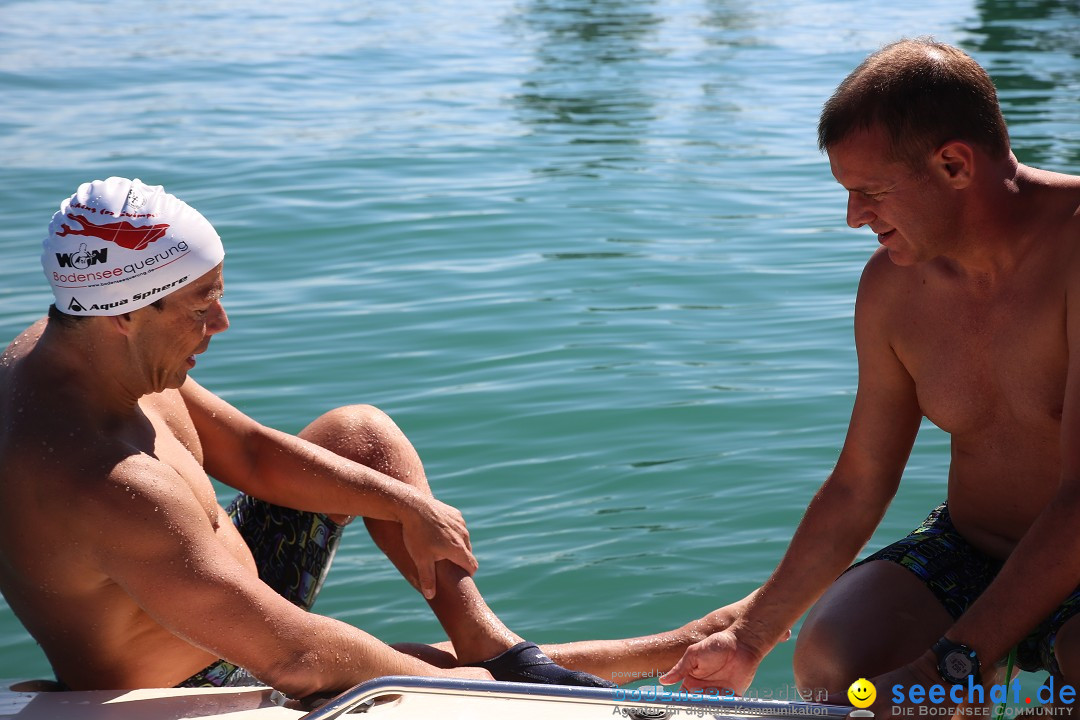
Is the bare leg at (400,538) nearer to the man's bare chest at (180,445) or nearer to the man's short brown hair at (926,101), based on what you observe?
the man's bare chest at (180,445)

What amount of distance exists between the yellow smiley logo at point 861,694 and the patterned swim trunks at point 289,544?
163 cm

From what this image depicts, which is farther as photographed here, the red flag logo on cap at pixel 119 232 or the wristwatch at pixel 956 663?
the red flag logo on cap at pixel 119 232

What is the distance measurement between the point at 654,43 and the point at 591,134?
6.66 meters

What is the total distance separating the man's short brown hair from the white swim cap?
1.57 metres

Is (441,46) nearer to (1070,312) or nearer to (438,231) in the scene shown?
(438,231)

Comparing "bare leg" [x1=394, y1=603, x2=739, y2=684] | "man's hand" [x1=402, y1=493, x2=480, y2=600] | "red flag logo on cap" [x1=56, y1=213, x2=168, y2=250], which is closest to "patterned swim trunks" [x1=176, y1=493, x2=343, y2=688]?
"man's hand" [x1=402, y1=493, x2=480, y2=600]

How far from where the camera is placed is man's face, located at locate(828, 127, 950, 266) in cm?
266

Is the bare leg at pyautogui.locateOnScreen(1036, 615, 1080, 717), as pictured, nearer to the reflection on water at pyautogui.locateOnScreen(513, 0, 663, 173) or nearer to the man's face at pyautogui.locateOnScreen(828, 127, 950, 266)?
the man's face at pyautogui.locateOnScreen(828, 127, 950, 266)

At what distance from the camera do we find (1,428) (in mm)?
2668

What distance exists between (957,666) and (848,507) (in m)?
0.67

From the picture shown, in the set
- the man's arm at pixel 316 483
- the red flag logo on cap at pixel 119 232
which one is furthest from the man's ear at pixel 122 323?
the man's arm at pixel 316 483

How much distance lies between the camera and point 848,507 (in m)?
3.09

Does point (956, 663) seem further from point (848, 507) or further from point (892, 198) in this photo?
point (892, 198)

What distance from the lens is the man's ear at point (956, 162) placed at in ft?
8.56
